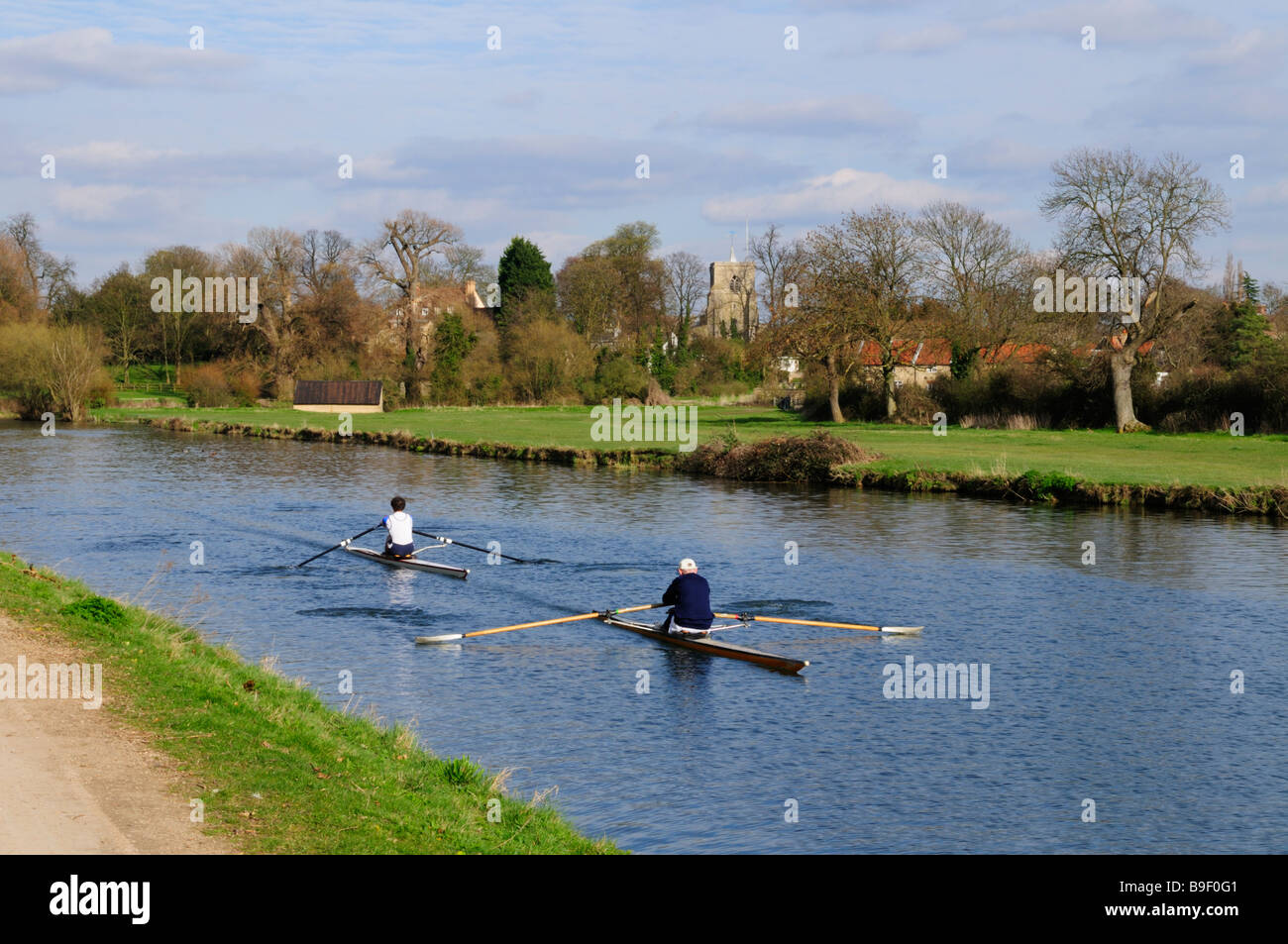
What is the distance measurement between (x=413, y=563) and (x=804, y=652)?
10.0 metres

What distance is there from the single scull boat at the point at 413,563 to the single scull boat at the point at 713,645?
17.8 feet

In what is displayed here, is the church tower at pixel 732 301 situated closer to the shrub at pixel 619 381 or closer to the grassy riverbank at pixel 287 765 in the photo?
the shrub at pixel 619 381

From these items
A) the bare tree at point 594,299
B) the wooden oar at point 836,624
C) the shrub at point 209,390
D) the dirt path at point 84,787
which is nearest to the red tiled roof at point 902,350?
the bare tree at point 594,299

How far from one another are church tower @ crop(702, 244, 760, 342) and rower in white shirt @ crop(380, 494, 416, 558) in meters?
94.0

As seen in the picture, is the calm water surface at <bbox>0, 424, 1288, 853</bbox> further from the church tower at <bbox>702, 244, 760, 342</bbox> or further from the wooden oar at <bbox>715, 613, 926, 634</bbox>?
the church tower at <bbox>702, 244, 760, 342</bbox>

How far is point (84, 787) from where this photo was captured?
8758mm

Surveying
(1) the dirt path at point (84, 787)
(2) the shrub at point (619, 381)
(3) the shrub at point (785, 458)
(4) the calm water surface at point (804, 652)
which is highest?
(2) the shrub at point (619, 381)

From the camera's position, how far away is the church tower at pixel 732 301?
413 feet

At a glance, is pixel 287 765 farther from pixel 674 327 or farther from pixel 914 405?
pixel 674 327

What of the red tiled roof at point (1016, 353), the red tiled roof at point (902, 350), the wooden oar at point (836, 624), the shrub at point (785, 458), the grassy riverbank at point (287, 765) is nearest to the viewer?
the grassy riverbank at point (287, 765)

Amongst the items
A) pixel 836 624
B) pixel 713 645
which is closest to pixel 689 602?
pixel 713 645

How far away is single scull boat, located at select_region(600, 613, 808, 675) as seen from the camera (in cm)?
1664
